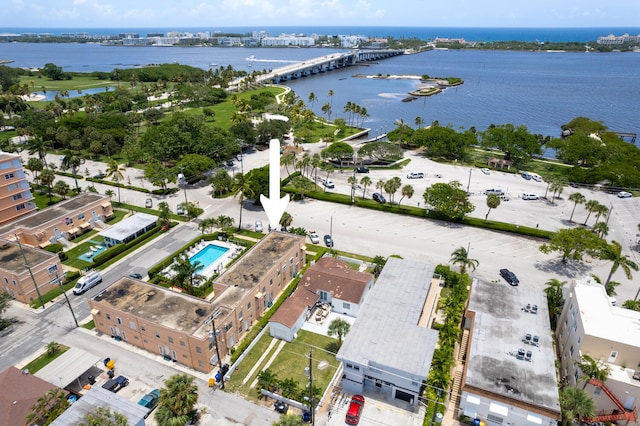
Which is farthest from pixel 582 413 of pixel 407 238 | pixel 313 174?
pixel 313 174

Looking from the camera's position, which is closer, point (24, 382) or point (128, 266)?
point (24, 382)

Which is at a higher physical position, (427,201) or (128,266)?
(427,201)

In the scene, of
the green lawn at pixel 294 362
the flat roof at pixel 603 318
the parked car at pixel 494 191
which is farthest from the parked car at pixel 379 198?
the flat roof at pixel 603 318

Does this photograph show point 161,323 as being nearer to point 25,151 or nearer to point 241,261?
point 241,261

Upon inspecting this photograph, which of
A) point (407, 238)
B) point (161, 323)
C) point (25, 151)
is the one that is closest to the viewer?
point (161, 323)

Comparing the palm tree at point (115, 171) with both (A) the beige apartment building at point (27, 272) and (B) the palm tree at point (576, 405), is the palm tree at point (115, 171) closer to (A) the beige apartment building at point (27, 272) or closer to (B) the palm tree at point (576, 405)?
(A) the beige apartment building at point (27, 272)

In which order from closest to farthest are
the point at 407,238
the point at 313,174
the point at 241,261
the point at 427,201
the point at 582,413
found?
1. the point at 582,413
2. the point at 241,261
3. the point at 407,238
4. the point at 427,201
5. the point at 313,174

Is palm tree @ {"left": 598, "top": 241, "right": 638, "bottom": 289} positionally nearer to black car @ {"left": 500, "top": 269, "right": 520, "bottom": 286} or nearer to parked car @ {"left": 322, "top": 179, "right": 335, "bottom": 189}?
black car @ {"left": 500, "top": 269, "right": 520, "bottom": 286}
